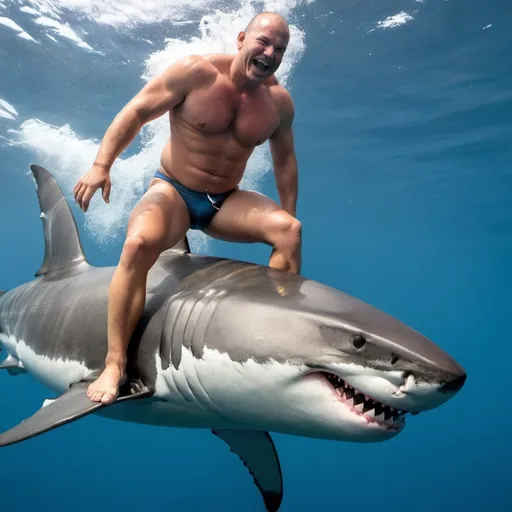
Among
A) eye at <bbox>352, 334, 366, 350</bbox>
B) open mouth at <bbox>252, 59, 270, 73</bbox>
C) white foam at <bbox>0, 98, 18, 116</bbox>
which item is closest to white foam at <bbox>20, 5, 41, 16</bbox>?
white foam at <bbox>0, 98, 18, 116</bbox>

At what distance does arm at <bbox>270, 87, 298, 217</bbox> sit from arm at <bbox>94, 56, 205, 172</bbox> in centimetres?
77

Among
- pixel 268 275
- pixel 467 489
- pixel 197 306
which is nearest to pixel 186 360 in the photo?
pixel 197 306

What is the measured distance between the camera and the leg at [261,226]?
3.29 metres

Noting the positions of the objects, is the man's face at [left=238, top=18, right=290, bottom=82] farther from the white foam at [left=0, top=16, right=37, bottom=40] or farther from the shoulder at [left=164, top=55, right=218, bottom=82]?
the white foam at [left=0, top=16, right=37, bottom=40]

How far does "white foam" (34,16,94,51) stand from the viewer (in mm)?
12761

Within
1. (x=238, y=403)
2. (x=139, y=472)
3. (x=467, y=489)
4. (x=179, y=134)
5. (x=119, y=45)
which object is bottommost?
(x=139, y=472)

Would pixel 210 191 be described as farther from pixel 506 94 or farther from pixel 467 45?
pixel 506 94

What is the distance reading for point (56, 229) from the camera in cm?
502

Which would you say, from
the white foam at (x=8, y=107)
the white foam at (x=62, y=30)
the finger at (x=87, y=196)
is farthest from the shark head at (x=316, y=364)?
the white foam at (x=8, y=107)

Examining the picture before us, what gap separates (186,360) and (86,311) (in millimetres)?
1362

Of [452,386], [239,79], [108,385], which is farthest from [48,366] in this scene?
[452,386]

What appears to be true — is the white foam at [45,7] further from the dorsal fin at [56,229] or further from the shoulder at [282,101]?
the shoulder at [282,101]

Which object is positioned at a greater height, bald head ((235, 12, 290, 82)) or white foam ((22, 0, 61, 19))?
white foam ((22, 0, 61, 19))

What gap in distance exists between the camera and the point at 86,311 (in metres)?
3.74
